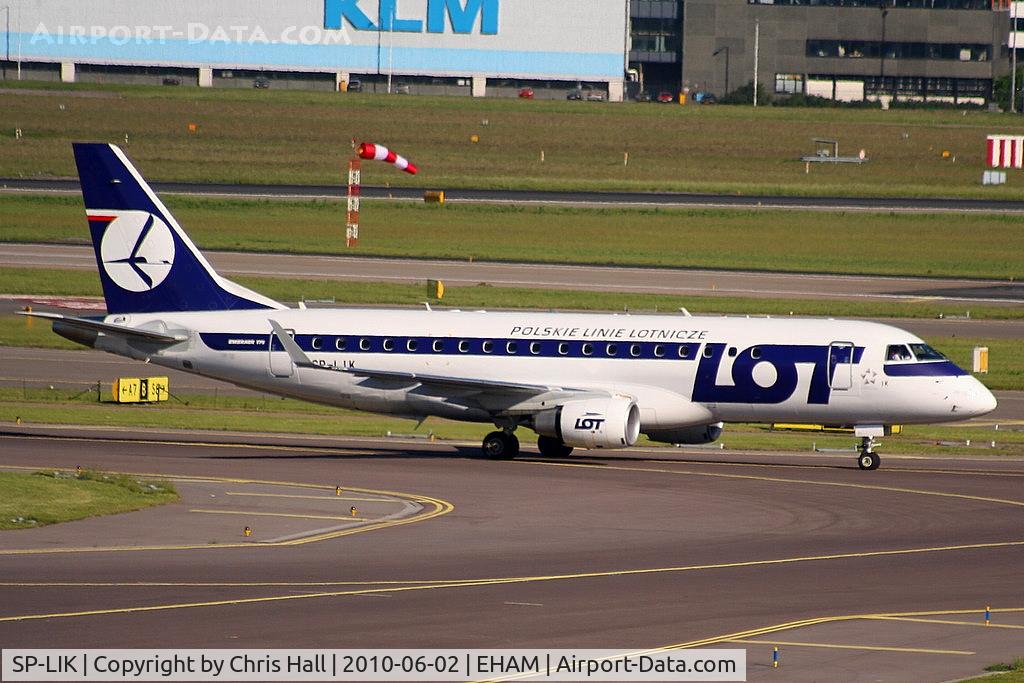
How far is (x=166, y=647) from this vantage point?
21.1 m

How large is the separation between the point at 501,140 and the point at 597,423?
10838cm

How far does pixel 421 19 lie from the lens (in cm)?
18138

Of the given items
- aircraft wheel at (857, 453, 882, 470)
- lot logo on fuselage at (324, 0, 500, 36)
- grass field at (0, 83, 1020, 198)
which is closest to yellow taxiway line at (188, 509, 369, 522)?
aircraft wheel at (857, 453, 882, 470)

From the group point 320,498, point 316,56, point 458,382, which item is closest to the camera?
point 320,498

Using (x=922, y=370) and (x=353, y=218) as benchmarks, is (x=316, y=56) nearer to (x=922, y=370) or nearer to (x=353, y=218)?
(x=353, y=218)

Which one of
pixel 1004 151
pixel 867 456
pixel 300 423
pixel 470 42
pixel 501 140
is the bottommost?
pixel 300 423

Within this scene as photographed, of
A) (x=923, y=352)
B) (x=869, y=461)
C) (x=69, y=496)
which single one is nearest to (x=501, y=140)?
(x=923, y=352)

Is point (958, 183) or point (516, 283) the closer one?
point (516, 283)

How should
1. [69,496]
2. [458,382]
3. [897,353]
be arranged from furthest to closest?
1. [458,382]
2. [897,353]
3. [69,496]

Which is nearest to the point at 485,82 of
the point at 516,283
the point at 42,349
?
the point at 516,283

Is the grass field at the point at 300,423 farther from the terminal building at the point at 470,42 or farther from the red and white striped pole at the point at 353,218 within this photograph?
the terminal building at the point at 470,42

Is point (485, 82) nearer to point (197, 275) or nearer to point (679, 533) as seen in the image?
point (197, 275)

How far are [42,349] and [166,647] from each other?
160 ft

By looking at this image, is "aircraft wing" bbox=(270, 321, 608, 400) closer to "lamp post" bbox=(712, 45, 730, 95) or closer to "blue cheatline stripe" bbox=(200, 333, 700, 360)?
"blue cheatline stripe" bbox=(200, 333, 700, 360)
